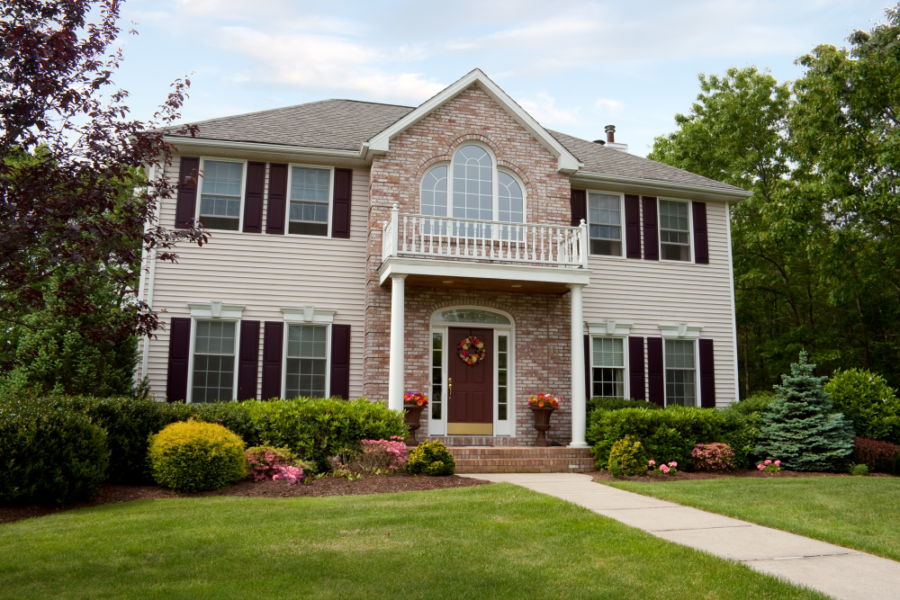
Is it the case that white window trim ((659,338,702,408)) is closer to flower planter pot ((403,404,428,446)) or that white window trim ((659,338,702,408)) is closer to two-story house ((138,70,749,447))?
two-story house ((138,70,749,447))

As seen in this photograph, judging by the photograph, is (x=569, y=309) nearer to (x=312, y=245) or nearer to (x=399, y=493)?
(x=312, y=245)

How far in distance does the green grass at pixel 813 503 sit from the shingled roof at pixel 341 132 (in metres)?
8.00

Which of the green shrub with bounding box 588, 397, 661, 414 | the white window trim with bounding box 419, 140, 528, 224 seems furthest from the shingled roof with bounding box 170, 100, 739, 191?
the green shrub with bounding box 588, 397, 661, 414

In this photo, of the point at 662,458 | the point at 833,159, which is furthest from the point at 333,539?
the point at 833,159

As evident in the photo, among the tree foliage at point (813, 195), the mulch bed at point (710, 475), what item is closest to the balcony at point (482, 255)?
the mulch bed at point (710, 475)

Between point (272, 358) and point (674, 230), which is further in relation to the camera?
point (674, 230)

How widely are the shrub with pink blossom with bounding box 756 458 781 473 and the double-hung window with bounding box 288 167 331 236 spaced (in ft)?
31.1

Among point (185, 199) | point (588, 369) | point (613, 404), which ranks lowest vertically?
point (613, 404)

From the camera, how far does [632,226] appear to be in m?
16.0

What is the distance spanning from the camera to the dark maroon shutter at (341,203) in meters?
14.2

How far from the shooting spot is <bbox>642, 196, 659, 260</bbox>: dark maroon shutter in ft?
52.5

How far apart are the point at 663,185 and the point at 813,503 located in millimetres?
9261

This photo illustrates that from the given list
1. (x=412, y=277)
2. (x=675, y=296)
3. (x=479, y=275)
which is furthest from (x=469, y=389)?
(x=675, y=296)

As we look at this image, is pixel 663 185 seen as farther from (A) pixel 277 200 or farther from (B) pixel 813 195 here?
(A) pixel 277 200
